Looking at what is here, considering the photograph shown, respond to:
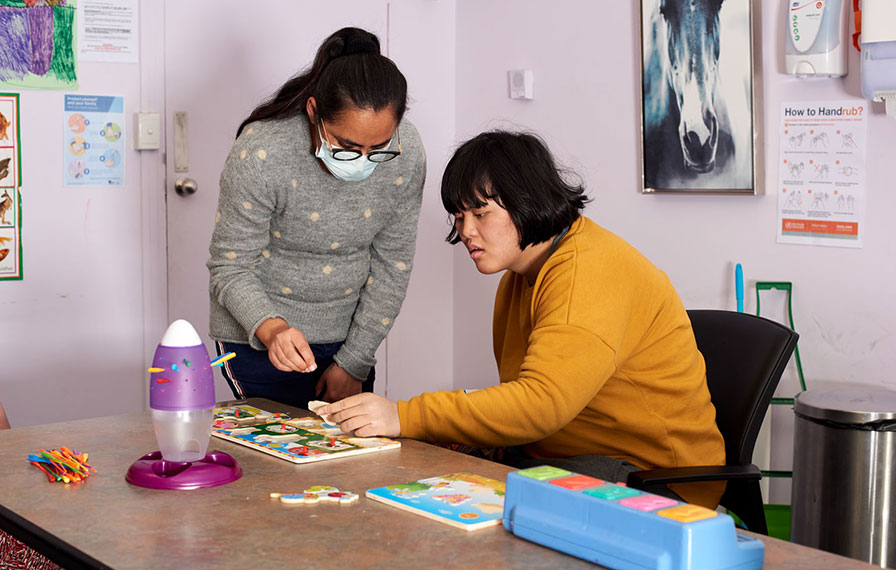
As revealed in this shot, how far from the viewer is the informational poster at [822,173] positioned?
2598mm

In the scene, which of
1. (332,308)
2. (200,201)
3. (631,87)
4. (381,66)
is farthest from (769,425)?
(200,201)

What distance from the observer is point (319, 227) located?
2107mm

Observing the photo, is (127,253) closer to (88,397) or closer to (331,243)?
(88,397)

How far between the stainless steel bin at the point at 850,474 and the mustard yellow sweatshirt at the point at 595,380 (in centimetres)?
58

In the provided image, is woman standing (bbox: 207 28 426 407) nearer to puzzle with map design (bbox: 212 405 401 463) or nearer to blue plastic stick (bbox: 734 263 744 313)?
puzzle with map design (bbox: 212 405 401 463)

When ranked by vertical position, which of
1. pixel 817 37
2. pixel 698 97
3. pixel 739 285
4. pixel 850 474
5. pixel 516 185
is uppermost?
pixel 817 37

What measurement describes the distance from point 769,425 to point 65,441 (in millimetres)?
1947

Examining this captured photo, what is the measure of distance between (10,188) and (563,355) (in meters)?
2.02

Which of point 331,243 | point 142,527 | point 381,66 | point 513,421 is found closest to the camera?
point 142,527

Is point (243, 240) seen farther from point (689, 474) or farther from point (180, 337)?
point (689, 474)

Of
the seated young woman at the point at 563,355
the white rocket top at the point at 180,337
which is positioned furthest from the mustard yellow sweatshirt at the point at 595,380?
the white rocket top at the point at 180,337

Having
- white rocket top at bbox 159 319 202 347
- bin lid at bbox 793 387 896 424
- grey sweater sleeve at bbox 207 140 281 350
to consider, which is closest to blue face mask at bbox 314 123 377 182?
grey sweater sleeve at bbox 207 140 281 350

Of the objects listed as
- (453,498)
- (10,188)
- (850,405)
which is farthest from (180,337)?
(10,188)

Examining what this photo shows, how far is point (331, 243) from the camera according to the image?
214cm
